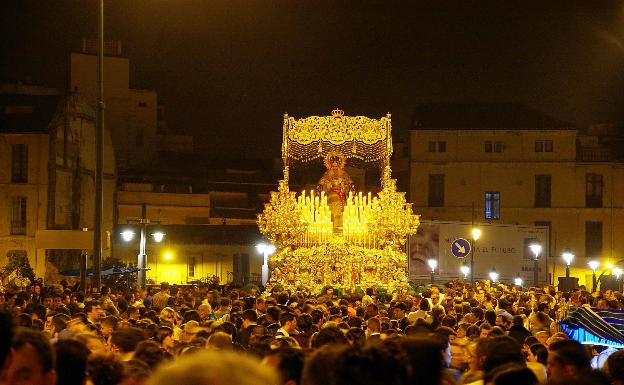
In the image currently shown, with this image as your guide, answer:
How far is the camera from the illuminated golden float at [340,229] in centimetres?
3127

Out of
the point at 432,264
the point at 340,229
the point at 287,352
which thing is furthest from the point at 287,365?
the point at 432,264

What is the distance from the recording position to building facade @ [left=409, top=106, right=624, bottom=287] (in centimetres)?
6212

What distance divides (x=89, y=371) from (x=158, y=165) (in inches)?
2268

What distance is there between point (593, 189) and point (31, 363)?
59.4 metres

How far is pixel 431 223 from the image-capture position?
45.6 metres

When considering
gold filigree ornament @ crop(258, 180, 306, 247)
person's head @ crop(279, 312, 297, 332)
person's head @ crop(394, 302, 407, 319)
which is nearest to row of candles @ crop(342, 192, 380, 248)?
gold filigree ornament @ crop(258, 180, 306, 247)

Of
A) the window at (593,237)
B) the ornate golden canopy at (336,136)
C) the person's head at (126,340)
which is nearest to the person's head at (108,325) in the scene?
the person's head at (126,340)

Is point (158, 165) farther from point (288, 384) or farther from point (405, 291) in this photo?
point (288, 384)

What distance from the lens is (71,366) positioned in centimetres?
683

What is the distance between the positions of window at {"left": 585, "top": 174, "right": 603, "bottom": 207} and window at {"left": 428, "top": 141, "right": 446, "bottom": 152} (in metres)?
8.87

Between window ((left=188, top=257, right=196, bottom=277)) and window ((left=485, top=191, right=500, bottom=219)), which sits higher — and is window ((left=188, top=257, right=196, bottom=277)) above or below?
below

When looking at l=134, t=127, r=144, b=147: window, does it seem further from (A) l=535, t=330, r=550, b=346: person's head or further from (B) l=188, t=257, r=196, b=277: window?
(A) l=535, t=330, r=550, b=346: person's head

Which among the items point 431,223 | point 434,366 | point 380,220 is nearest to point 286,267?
point 380,220

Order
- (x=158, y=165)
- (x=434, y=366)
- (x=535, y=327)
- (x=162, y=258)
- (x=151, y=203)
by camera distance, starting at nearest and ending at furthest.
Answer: (x=434, y=366) → (x=535, y=327) → (x=162, y=258) → (x=151, y=203) → (x=158, y=165)
